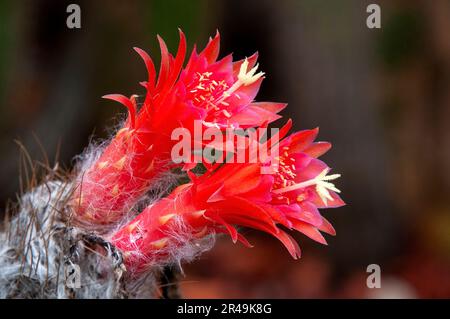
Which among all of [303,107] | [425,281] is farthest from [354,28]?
[425,281]

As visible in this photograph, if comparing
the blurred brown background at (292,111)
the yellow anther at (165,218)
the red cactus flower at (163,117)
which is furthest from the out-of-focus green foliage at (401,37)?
the yellow anther at (165,218)

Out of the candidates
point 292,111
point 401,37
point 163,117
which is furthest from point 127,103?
point 401,37

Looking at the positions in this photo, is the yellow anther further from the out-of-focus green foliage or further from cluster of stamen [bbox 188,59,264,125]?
the out-of-focus green foliage

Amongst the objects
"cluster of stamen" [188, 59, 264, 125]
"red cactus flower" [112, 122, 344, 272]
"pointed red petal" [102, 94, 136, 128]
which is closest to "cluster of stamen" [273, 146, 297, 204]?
"red cactus flower" [112, 122, 344, 272]

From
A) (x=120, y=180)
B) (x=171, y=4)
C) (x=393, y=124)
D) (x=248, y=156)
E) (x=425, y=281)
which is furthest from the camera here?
(x=393, y=124)

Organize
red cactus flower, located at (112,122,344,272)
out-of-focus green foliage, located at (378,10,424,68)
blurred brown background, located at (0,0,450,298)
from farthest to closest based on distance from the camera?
1. out-of-focus green foliage, located at (378,10,424,68)
2. blurred brown background, located at (0,0,450,298)
3. red cactus flower, located at (112,122,344,272)
